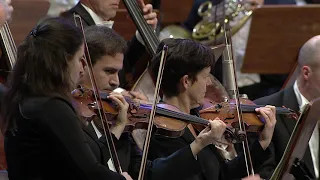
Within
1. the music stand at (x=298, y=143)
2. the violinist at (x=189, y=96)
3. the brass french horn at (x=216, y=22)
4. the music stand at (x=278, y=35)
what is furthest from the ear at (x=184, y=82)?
the brass french horn at (x=216, y=22)

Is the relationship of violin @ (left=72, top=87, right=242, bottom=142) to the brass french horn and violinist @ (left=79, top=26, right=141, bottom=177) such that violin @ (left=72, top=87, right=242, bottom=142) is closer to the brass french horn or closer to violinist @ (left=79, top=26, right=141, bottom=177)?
violinist @ (left=79, top=26, right=141, bottom=177)

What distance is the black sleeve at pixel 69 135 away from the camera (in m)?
1.76

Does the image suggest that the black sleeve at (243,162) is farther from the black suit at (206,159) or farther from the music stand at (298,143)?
the music stand at (298,143)

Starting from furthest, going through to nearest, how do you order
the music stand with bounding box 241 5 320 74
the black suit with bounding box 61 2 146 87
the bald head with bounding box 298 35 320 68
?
the music stand with bounding box 241 5 320 74
the bald head with bounding box 298 35 320 68
the black suit with bounding box 61 2 146 87

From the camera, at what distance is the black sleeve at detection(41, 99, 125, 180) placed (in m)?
1.76

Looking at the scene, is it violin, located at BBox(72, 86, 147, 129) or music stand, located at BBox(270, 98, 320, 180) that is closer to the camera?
music stand, located at BBox(270, 98, 320, 180)

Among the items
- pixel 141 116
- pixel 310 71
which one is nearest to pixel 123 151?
pixel 141 116

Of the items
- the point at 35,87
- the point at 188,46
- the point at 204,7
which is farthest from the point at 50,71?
the point at 204,7

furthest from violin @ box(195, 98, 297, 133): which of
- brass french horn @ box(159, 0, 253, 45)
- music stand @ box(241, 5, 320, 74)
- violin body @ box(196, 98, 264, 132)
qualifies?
brass french horn @ box(159, 0, 253, 45)

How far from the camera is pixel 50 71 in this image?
71.4 inches

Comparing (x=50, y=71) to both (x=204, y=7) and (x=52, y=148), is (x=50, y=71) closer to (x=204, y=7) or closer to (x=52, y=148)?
(x=52, y=148)

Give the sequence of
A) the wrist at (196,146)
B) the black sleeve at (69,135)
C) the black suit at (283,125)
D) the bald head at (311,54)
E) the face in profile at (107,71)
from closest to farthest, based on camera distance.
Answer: the black sleeve at (69,135)
the wrist at (196,146)
the face in profile at (107,71)
the black suit at (283,125)
the bald head at (311,54)

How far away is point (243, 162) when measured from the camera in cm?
242

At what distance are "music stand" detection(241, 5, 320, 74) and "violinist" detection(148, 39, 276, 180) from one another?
1219 mm
